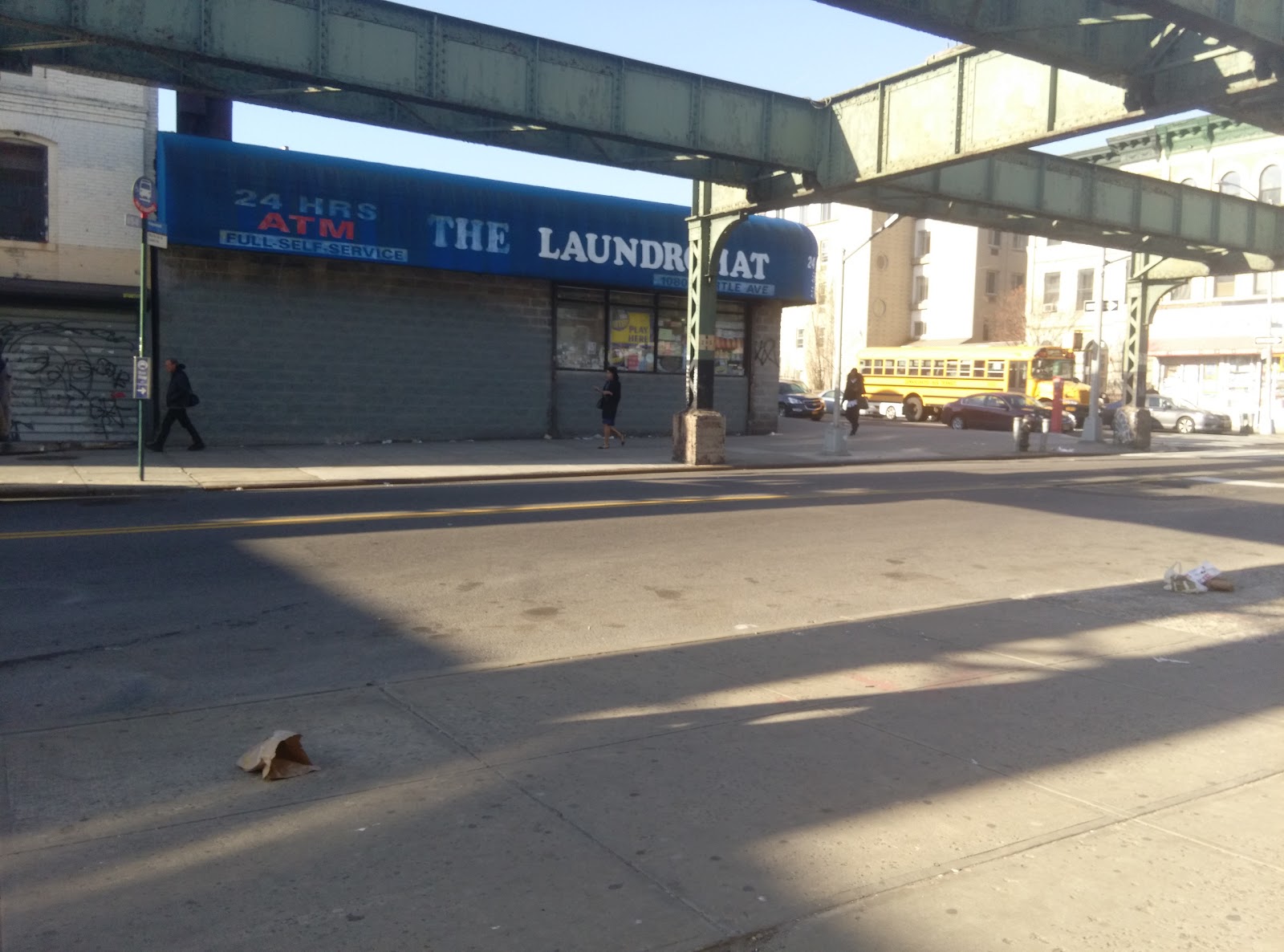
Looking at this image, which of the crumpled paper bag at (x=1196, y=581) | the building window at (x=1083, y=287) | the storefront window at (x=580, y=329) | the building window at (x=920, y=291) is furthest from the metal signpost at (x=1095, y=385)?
the building window at (x=920, y=291)

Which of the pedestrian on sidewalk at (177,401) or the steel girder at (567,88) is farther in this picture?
the pedestrian on sidewalk at (177,401)

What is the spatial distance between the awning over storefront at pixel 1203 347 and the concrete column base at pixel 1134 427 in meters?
15.4

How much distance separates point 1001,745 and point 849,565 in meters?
5.03

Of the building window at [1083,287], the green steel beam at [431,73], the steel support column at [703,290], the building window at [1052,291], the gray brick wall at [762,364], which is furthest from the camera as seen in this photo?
the building window at [1052,291]

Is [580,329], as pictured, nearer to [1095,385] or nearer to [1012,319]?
[1095,385]

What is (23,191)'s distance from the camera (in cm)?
2098

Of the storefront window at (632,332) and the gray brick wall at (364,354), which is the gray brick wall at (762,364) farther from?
the gray brick wall at (364,354)

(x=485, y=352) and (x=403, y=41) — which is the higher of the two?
(x=403, y=41)

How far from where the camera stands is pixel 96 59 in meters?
14.8

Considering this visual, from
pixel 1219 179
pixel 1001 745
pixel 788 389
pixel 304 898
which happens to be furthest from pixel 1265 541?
pixel 1219 179

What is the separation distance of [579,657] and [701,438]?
47.1 feet

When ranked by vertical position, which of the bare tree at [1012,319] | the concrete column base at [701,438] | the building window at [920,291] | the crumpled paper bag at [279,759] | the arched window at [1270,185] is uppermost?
the arched window at [1270,185]

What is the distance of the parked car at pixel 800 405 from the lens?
39.3 meters

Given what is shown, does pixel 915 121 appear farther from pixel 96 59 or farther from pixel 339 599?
pixel 339 599
